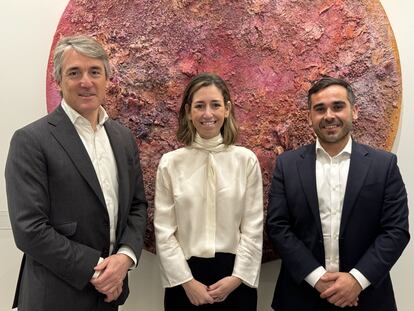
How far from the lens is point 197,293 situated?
1615 mm

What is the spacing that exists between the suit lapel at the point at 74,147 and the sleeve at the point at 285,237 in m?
0.67

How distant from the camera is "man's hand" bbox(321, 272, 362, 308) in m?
1.57

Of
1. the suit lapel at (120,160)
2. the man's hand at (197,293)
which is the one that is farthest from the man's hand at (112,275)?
the man's hand at (197,293)

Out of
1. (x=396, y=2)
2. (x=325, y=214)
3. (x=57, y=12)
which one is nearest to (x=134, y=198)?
(x=325, y=214)

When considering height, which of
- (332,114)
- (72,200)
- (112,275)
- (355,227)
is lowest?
(112,275)

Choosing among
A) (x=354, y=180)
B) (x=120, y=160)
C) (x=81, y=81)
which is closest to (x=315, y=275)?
(x=354, y=180)

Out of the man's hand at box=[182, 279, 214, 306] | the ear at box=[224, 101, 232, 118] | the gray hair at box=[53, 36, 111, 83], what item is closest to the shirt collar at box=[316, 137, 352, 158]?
the ear at box=[224, 101, 232, 118]

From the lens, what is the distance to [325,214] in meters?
1.65

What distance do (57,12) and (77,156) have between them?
95 centimetres

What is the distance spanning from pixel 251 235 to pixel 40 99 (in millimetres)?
1180

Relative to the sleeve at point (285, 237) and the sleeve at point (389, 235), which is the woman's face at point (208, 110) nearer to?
the sleeve at point (285, 237)

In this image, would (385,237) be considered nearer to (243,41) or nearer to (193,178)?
(193,178)

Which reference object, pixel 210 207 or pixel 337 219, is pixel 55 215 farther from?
pixel 337 219

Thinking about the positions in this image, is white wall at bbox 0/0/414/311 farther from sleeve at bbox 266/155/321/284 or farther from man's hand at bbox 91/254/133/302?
man's hand at bbox 91/254/133/302
